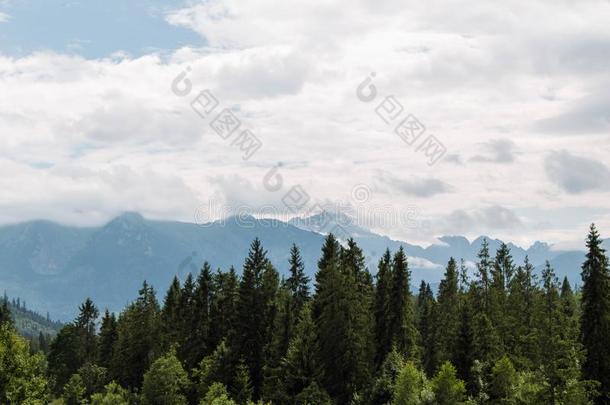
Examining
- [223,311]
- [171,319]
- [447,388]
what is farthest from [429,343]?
[171,319]

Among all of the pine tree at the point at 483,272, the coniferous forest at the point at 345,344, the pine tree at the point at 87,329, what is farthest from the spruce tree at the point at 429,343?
the pine tree at the point at 87,329

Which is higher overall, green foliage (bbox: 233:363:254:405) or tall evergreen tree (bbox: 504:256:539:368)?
tall evergreen tree (bbox: 504:256:539:368)

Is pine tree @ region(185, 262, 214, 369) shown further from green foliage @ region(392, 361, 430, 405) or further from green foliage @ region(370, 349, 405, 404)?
green foliage @ region(392, 361, 430, 405)

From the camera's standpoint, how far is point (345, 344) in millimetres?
A: 66062

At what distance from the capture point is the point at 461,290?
103 m

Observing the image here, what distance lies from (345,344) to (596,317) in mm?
23036

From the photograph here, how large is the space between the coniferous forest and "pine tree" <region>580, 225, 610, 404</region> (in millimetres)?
87

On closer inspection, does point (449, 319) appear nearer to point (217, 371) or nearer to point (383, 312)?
point (383, 312)

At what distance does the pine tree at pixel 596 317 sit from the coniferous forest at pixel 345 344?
3.4 inches

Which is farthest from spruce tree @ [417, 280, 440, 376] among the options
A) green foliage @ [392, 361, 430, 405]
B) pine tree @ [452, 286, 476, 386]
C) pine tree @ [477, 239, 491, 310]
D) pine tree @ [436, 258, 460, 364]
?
green foliage @ [392, 361, 430, 405]

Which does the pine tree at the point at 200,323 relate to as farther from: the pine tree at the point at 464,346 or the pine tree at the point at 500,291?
the pine tree at the point at 500,291

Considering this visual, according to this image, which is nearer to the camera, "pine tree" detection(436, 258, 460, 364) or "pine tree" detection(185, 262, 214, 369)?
"pine tree" detection(436, 258, 460, 364)

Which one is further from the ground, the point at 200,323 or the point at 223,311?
the point at 223,311

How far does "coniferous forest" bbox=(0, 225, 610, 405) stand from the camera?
54594mm
